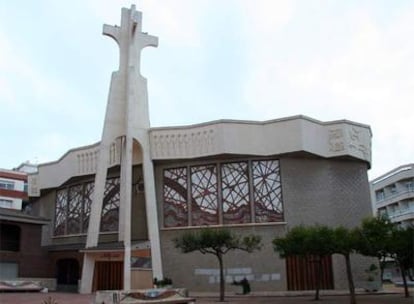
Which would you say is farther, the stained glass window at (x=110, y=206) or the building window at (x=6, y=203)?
the building window at (x=6, y=203)

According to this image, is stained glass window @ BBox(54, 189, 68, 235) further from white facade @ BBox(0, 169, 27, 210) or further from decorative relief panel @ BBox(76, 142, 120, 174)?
white facade @ BBox(0, 169, 27, 210)

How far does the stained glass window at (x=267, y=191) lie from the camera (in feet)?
112

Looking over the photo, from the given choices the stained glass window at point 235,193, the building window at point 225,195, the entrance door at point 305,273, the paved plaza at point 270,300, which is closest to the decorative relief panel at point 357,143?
the building window at point 225,195

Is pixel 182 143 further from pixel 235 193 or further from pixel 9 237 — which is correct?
pixel 9 237

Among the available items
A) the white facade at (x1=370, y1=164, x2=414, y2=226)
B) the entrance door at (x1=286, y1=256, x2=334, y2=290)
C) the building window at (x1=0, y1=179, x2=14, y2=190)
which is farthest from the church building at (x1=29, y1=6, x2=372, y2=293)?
the white facade at (x1=370, y1=164, x2=414, y2=226)

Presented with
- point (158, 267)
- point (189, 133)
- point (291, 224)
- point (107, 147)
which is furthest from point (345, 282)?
point (107, 147)

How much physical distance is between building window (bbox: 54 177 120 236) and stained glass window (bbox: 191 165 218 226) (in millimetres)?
7070

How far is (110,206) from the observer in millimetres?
39062

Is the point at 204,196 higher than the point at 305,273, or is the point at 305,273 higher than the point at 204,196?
the point at 204,196

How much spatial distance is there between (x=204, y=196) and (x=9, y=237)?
18.6m

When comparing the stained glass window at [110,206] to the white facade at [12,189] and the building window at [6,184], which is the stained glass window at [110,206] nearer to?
the white facade at [12,189]

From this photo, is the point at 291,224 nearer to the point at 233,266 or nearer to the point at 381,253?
→ the point at 233,266

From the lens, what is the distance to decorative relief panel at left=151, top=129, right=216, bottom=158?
3531 centimetres

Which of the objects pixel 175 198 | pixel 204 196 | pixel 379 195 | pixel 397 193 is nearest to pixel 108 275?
pixel 175 198
